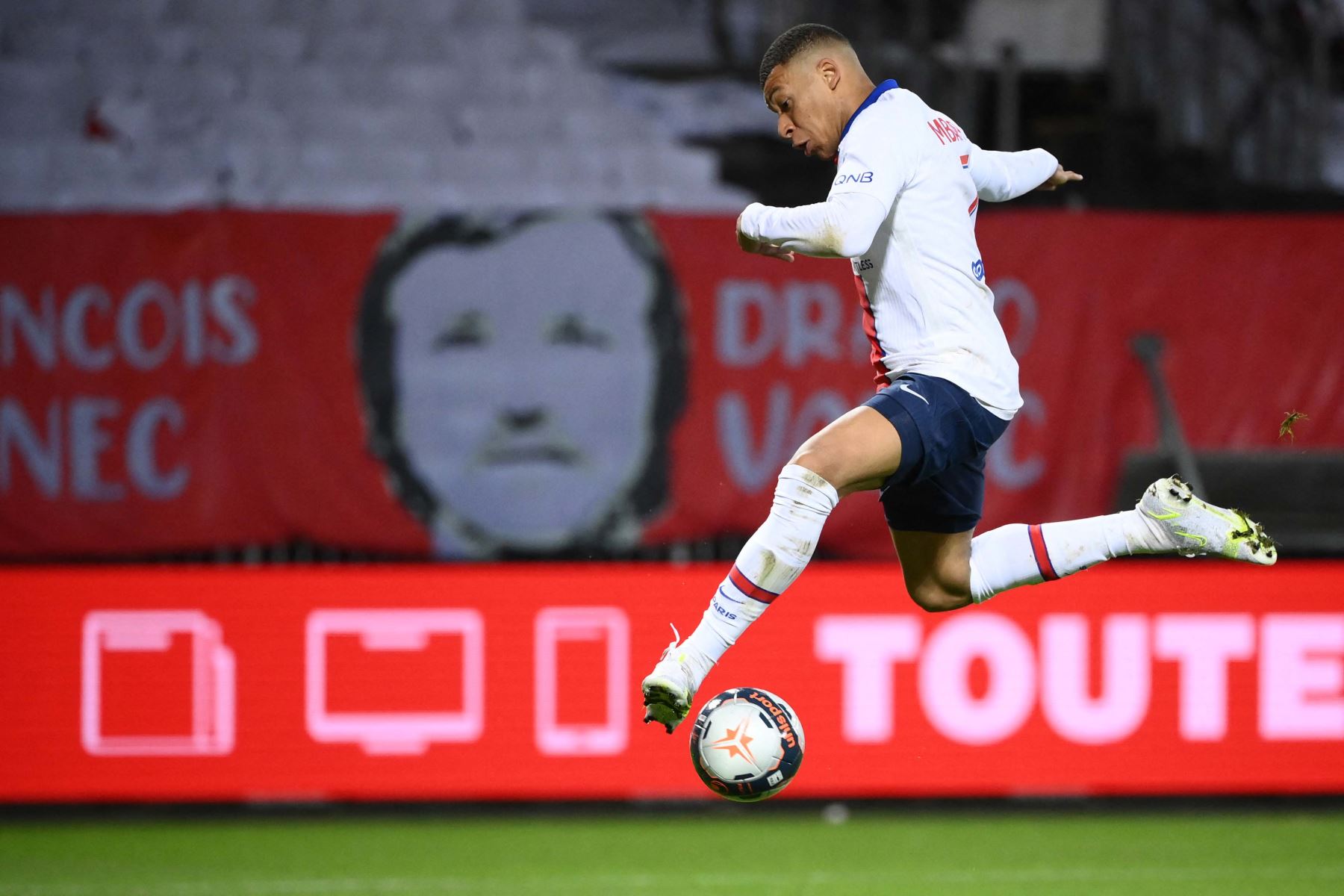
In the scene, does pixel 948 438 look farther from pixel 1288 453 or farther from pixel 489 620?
pixel 1288 453

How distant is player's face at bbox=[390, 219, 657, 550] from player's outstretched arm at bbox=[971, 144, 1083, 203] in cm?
421

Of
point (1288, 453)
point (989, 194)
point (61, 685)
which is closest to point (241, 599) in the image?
point (61, 685)

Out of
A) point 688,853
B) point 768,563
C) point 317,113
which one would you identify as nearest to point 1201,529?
point 768,563

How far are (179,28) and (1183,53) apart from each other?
588 cm

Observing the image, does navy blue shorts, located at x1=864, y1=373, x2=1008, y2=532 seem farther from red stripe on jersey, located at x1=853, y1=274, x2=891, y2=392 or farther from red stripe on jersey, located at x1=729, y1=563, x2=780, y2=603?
red stripe on jersey, located at x1=729, y1=563, x2=780, y2=603

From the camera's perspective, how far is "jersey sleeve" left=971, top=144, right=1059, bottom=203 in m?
4.35

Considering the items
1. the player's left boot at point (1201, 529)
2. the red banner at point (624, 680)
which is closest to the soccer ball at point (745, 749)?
the player's left boot at point (1201, 529)

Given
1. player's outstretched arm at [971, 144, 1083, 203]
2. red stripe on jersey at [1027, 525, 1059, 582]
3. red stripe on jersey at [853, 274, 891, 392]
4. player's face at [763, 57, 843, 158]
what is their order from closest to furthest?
player's face at [763, 57, 843, 158] < red stripe on jersey at [853, 274, 891, 392] < player's outstretched arm at [971, 144, 1083, 203] < red stripe on jersey at [1027, 525, 1059, 582]

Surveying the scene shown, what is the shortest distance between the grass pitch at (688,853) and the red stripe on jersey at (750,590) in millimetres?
2211

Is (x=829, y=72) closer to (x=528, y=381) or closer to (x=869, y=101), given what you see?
(x=869, y=101)

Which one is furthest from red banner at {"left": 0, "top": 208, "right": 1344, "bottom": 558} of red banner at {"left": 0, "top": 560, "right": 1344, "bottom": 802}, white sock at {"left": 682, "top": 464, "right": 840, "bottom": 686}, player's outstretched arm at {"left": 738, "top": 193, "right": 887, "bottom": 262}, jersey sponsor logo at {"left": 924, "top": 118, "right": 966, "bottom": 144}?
player's outstretched arm at {"left": 738, "top": 193, "right": 887, "bottom": 262}

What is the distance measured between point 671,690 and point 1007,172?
164 cm

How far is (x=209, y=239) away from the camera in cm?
854

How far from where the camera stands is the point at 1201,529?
429 cm
